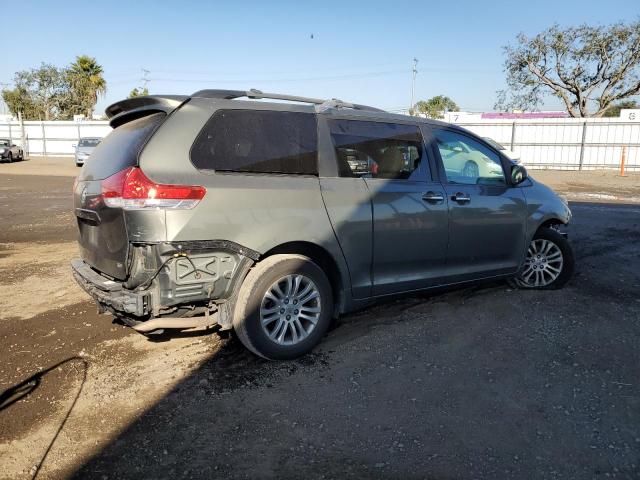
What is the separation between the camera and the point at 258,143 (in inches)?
147

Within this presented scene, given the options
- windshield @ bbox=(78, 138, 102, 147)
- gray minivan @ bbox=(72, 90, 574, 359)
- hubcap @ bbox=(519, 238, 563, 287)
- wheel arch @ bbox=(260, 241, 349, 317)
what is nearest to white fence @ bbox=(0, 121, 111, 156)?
windshield @ bbox=(78, 138, 102, 147)

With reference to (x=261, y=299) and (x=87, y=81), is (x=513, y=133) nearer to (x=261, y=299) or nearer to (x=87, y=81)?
(x=261, y=299)

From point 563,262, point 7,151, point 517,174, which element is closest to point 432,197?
point 517,174

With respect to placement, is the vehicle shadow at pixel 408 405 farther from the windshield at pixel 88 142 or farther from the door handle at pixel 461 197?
the windshield at pixel 88 142

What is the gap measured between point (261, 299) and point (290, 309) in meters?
0.30

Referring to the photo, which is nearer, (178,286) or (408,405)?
(408,405)

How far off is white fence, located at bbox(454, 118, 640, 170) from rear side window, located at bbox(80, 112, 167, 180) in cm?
2502

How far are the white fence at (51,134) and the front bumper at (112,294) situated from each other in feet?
114

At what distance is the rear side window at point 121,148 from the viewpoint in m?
3.50

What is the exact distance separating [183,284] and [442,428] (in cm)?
185

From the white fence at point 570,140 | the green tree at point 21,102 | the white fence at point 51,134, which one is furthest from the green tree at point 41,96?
the white fence at point 570,140

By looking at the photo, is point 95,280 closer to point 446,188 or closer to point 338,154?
point 338,154

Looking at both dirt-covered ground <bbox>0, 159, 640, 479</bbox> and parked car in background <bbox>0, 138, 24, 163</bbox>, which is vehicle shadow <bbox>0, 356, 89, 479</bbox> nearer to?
dirt-covered ground <bbox>0, 159, 640, 479</bbox>

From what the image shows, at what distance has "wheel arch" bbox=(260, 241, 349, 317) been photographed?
12.4 feet
